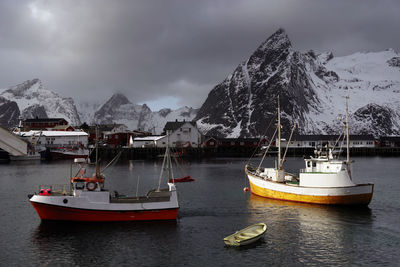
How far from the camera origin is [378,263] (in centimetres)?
2234

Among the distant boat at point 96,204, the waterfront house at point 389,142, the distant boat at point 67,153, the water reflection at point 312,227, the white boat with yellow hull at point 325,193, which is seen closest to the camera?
the water reflection at point 312,227

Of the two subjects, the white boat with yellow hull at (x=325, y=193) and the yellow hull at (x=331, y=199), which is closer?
the white boat with yellow hull at (x=325, y=193)

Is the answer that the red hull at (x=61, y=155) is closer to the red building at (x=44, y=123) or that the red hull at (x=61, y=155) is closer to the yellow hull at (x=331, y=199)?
the red building at (x=44, y=123)

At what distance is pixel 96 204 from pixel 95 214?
86 centimetres

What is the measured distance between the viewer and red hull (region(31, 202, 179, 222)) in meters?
30.6

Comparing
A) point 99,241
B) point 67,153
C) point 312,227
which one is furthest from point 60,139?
point 312,227

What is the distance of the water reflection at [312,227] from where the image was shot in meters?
24.5

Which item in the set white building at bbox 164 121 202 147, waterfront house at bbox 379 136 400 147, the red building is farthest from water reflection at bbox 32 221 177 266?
waterfront house at bbox 379 136 400 147

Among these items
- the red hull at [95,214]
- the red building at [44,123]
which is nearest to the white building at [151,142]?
the red building at [44,123]

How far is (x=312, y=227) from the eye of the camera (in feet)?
101

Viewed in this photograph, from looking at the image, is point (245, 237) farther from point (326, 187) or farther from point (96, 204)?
point (326, 187)

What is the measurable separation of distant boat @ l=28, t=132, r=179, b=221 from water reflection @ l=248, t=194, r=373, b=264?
8006 millimetres

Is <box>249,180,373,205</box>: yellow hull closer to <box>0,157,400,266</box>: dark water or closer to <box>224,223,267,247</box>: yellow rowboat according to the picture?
<box>0,157,400,266</box>: dark water

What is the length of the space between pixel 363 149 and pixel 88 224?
150804 millimetres
